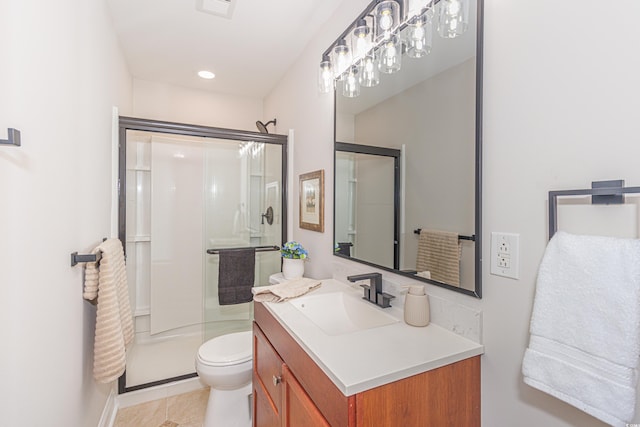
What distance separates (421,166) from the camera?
1.25 m

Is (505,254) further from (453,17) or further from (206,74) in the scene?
(206,74)

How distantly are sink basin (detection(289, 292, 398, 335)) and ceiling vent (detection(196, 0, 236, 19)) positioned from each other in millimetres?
1738

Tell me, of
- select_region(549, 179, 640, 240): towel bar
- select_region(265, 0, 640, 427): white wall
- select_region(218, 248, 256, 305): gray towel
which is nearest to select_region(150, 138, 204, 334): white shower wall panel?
select_region(218, 248, 256, 305): gray towel

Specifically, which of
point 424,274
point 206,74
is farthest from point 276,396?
point 206,74

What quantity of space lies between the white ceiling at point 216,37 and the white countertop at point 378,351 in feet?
5.95

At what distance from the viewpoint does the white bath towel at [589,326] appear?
1.98ft

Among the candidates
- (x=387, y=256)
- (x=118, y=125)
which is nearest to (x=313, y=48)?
(x=118, y=125)

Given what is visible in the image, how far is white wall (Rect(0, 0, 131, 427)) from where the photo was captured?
79 cm

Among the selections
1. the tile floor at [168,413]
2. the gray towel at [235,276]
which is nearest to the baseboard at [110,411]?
the tile floor at [168,413]

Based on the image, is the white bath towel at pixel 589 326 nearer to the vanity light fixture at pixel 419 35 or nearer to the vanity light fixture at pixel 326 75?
the vanity light fixture at pixel 419 35

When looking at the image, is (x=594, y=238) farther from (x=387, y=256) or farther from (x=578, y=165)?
(x=387, y=256)

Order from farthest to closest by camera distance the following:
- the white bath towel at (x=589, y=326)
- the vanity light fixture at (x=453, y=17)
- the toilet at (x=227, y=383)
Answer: the toilet at (x=227, y=383)
the vanity light fixture at (x=453, y=17)
the white bath towel at (x=589, y=326)

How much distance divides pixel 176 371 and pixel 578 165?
2.71 m

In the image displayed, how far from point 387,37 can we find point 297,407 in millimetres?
1514
